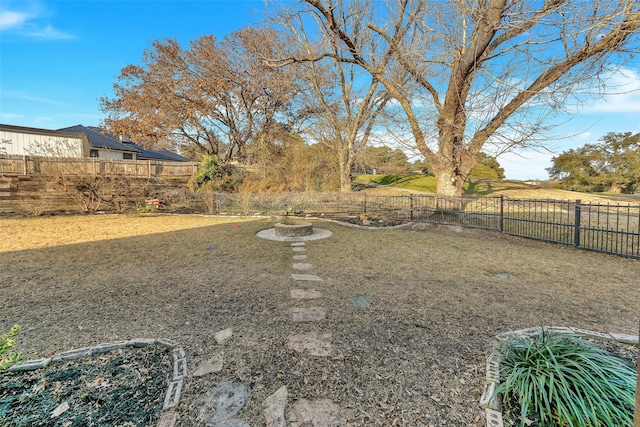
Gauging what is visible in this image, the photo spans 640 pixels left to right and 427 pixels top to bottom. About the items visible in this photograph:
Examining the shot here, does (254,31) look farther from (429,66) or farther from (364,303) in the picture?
(364,303)

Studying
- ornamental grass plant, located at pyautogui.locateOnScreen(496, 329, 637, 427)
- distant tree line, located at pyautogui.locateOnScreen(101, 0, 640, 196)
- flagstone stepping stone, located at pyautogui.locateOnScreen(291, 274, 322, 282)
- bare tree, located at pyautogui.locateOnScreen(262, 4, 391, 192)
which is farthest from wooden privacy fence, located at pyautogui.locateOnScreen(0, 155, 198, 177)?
ornamental grass plant, located at pyautogui.locateOnScreen(496, 329, 637, 427)

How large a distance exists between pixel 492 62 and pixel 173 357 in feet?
26.7

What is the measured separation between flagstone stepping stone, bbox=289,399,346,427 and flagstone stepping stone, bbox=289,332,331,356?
17.2 inches

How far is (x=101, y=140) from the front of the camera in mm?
20938

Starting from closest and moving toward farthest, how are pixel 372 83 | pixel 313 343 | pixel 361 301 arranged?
pixel 313 343, pixel 361 301, pixel 372 83

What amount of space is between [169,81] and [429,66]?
46.6 ft

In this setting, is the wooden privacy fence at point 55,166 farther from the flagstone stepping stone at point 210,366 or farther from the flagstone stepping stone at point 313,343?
the flagstone stepping stone at point 313,343

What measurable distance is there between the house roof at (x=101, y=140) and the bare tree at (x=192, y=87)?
461cm

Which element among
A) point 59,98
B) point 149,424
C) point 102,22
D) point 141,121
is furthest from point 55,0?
point 141,121

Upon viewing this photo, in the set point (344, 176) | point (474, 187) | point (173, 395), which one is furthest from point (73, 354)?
point (474, 187)

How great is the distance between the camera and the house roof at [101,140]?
20.2 metres

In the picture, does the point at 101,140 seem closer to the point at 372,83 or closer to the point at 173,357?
the point at 372,83

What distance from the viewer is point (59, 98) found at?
385 inches

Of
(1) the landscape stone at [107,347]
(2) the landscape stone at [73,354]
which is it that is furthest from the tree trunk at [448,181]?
(2) the landscape stone at [73,354]
